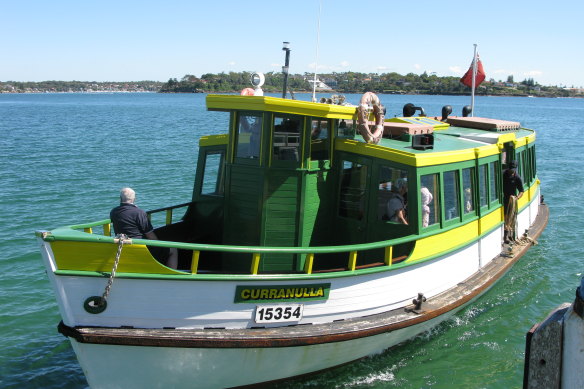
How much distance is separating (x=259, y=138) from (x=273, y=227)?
51.5 inches

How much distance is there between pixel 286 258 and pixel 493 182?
16.1 feet

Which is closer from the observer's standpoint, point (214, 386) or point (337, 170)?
point (214, 386)

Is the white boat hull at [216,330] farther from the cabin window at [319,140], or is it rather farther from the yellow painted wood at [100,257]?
the cabin window at [319,140]

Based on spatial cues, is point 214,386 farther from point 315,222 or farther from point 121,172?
point 121,172

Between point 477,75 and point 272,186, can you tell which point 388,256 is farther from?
point 477,75

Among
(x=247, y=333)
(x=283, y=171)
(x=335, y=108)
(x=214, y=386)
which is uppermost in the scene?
(x=335, y=108)

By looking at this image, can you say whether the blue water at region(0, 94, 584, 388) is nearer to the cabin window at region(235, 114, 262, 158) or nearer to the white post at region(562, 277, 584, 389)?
the cabin window at region(235, 114, 262, 158)

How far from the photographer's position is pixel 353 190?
8711mm

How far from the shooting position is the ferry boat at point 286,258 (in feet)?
21.2

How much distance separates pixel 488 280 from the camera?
32.7ft

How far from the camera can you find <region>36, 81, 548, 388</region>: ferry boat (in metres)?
6.45

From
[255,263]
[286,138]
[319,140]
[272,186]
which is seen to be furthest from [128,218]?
[319,140]

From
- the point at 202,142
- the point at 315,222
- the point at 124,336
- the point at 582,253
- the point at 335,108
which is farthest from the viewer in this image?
the point at 582,253

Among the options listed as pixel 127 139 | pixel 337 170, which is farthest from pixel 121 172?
pixel 337 170
